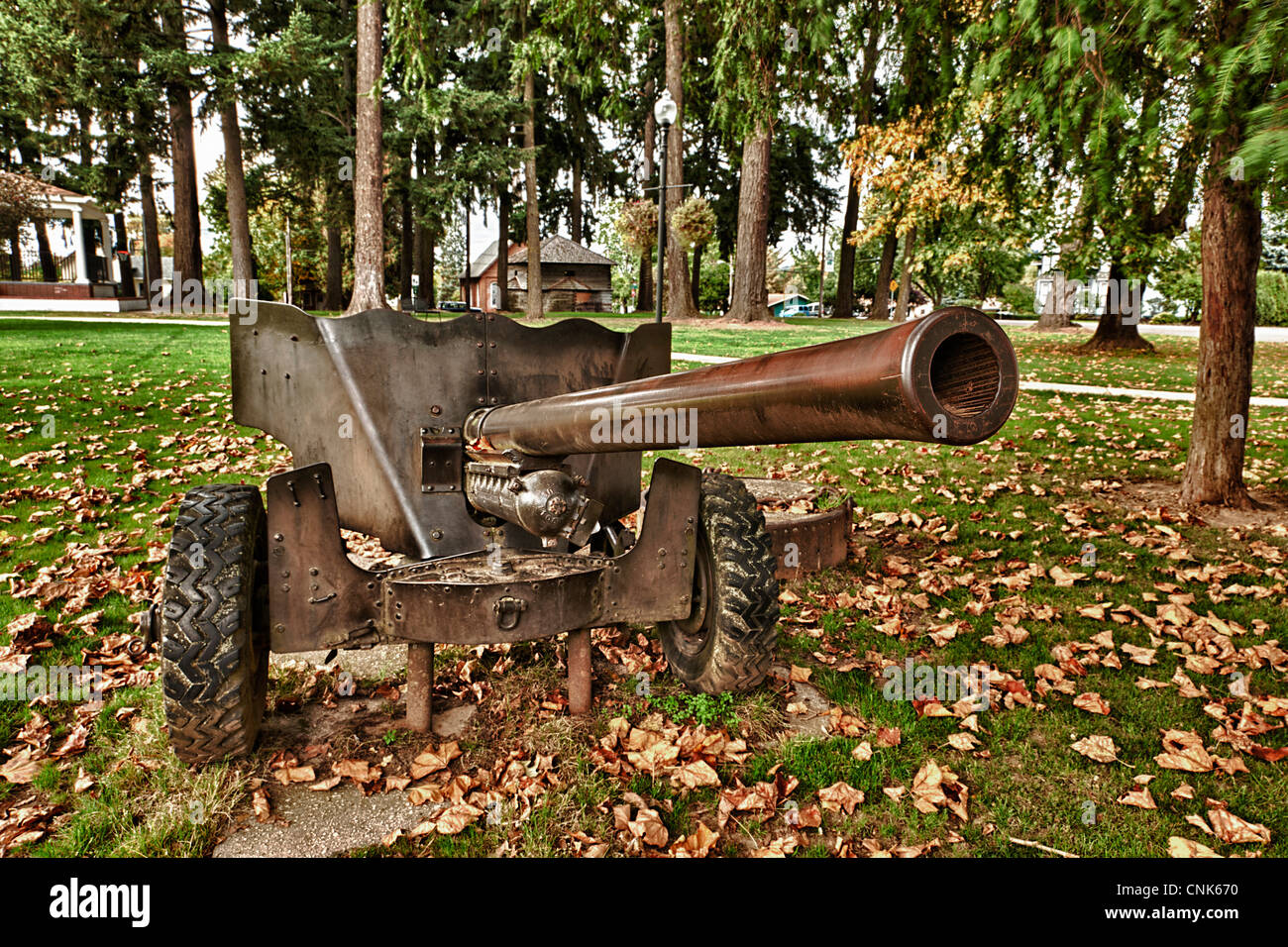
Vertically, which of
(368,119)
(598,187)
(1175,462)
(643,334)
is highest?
(598,187)

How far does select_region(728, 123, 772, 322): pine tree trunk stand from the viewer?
64.6ft

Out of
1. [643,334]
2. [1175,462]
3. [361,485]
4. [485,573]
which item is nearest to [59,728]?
A: [361,485]

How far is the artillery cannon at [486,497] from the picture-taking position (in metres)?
1.79

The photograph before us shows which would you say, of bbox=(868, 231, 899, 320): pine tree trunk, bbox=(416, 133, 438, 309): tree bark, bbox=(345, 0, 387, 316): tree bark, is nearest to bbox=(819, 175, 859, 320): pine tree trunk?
bbox=(868, 231, 899, 320): pine tree trunk

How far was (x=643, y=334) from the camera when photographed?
11.8ft

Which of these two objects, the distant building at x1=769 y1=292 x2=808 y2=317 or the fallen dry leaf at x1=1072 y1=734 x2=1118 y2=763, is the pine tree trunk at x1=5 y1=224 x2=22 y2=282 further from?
the distant building at x1=769 y1=292 x2=808 y2=317

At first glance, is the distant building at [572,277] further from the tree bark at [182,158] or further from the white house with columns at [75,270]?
the tree bark at [182,158]

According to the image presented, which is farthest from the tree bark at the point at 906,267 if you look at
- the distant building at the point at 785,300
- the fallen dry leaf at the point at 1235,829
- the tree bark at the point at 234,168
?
the distant building at the point at 785,300

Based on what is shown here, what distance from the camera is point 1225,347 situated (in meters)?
5.83

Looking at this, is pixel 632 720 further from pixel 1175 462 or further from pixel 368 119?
pixel 368 119

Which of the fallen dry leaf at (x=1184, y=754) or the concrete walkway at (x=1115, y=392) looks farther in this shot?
the concrete walkway at (x=1115, y=392)

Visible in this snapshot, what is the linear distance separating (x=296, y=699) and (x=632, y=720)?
142 centimetres

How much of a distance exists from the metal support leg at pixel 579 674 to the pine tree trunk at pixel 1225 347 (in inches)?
201
